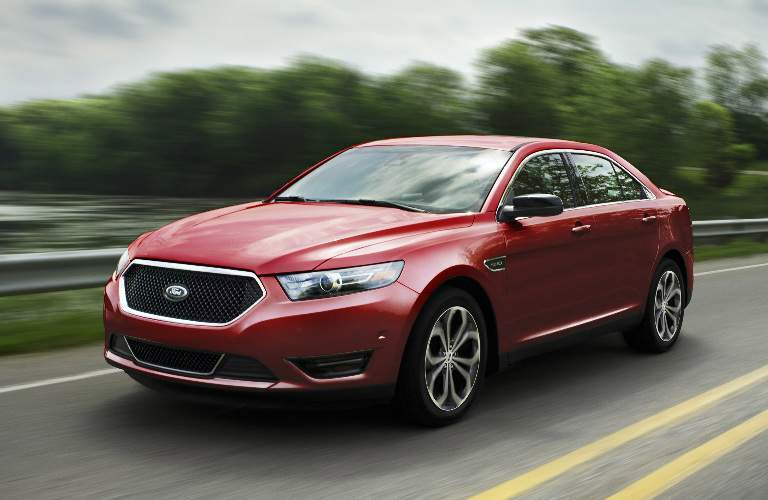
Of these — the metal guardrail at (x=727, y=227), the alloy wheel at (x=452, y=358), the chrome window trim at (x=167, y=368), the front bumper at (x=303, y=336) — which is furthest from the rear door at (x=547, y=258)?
the metal guardrail at (x=727, y=227)

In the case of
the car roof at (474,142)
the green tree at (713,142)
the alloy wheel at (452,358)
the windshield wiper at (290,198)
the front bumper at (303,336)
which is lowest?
the green tree at (713,142)

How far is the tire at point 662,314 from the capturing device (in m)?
7.28

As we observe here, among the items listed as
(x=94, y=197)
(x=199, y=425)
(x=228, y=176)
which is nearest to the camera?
(x=199, y=425)

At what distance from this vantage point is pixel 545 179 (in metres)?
6.30

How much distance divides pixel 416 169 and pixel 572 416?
176 centimetres

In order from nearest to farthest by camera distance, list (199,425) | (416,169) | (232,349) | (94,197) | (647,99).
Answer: (232,349), (199,425), (416,169), (94,197), (647,99)

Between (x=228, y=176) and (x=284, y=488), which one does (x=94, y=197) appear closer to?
(x=228, y=176)

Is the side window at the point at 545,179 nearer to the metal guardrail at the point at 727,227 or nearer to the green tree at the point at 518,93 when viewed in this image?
the metal guardrail at the point at 727,227

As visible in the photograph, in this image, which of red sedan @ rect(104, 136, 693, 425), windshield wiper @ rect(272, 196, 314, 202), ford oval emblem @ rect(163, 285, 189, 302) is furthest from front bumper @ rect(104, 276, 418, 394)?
windshield wiper @ rect(272, 196, 314, 202)

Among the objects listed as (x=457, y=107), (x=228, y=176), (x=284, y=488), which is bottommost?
(x=228, y=176)

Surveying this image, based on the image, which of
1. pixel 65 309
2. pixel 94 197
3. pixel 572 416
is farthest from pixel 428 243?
pixel 94 197

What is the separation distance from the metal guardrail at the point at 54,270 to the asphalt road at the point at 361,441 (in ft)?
2.88

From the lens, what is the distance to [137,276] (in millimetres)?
5035

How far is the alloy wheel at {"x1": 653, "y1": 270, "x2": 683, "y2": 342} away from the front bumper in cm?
323
